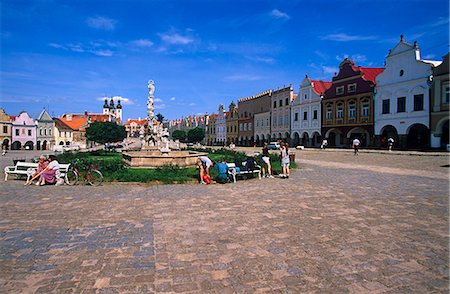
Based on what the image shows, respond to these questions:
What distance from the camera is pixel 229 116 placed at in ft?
247

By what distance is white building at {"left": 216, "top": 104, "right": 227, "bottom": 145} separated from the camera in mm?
78500

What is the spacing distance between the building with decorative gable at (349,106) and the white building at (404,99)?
1482mm

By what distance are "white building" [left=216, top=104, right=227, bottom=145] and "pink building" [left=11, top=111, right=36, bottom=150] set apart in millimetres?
41891

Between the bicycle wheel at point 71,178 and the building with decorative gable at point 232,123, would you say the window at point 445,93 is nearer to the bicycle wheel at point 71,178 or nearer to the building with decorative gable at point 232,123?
the bicycle wheel at point 71,178

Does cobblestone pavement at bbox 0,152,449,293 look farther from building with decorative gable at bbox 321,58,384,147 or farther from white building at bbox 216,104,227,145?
white building at bbox 216,104,227,145

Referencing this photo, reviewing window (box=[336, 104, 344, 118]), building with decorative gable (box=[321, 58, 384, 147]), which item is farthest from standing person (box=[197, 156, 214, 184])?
window (box=[336, 104, 344, 118])

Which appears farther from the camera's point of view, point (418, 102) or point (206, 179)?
point (418, 102)

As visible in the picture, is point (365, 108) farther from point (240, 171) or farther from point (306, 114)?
point (240, 171)

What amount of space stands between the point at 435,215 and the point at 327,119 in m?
39.5

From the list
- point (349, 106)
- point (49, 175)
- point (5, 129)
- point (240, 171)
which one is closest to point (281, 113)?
point (349, 106)

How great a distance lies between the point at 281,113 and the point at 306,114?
6930 mm

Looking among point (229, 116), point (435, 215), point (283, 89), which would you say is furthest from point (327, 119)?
point (435, 215)

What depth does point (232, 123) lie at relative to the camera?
2921 inches

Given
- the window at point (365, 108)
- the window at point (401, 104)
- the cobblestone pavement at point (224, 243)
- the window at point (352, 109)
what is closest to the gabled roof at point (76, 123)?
the window at point (352, 109)
